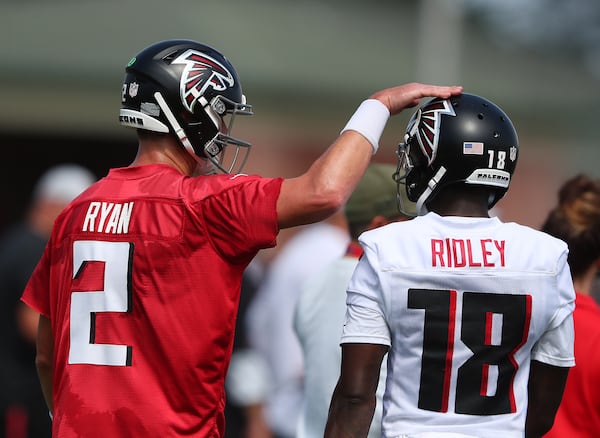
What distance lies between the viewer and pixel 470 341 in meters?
3.52

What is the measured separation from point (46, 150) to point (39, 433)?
12399mm

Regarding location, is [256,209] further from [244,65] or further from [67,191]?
[244,65]

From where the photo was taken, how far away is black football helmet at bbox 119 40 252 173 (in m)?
3.85

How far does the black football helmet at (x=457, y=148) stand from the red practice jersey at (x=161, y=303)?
56 centimetres

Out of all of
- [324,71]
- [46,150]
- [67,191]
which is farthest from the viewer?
[324,71]

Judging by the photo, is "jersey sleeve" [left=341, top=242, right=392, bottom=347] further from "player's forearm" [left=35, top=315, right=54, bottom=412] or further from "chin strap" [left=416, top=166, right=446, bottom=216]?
"player's forearm" [left=35, top=315, right=54, bottom=412]

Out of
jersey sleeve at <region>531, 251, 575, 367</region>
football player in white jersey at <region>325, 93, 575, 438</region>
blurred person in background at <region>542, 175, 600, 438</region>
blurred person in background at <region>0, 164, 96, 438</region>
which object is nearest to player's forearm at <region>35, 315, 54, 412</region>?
football player in white jersey at <region>325, 93, 575, 438</region>

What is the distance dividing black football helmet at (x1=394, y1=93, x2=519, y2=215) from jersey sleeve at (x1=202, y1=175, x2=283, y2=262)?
1.80ft

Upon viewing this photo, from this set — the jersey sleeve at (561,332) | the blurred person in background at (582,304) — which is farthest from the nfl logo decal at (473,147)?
the blurred person in background at (582,304)

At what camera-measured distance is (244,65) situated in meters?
19.7

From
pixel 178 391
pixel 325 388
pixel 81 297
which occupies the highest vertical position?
pixel 81 297

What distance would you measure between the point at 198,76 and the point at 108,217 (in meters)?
0.61

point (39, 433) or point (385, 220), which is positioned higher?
point (385, 220)

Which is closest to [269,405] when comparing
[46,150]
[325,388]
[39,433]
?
[39,433]
